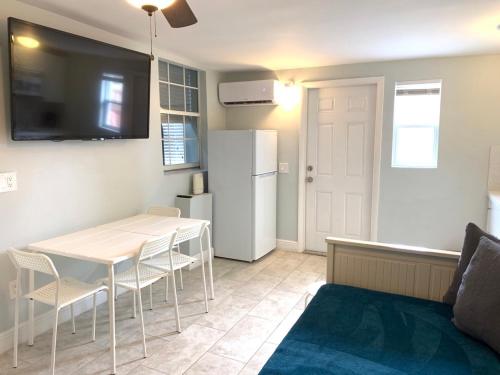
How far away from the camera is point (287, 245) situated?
4.70 metres

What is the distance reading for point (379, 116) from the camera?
159 inches

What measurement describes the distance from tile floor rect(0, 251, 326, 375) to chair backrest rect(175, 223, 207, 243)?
0.65 m

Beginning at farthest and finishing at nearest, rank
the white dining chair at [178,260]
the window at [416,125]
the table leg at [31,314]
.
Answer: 1. the window at [416,125]
2. the white dining chair at [178,260]
3. the table leg at [31,314]

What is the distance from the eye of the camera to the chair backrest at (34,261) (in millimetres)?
2072

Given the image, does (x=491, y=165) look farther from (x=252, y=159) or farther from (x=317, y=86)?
(x=252, y=159)

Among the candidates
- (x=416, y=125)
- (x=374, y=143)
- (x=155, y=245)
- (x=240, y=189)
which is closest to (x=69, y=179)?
(x=155, y=245)

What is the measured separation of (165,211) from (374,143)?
7.79 feet

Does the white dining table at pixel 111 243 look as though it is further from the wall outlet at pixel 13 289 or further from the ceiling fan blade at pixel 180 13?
the ceiling fan blade at pixel 180 13

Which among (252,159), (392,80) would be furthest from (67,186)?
(392,80)

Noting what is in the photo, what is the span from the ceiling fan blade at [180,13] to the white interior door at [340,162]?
8.97 feet

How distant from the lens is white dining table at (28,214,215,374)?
2.20 metres

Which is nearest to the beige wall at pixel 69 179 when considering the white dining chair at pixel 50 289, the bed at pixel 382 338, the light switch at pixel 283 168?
the white dining chair at pixel 50 289

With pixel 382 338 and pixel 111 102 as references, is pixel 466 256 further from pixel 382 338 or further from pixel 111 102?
pixel 111 102

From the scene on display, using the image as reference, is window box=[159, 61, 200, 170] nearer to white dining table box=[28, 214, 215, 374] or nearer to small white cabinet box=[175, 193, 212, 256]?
small white cabinet box=[175, 193, 212, 256]
